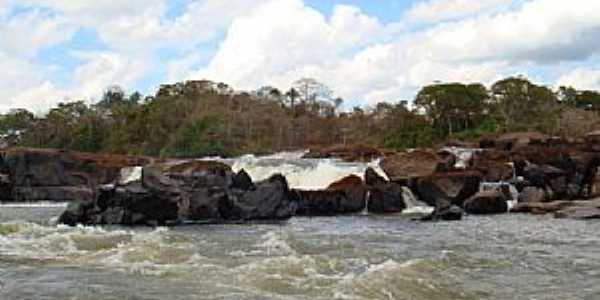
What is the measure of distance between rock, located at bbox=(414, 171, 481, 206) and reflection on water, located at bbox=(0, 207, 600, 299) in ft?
33.2

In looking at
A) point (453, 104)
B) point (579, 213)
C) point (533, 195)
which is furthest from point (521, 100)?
point (579, 213)

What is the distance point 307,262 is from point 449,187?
24691 mm

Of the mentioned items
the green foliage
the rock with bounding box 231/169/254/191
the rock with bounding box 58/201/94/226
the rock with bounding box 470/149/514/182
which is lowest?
the rock with bounding box 58/201/94/226

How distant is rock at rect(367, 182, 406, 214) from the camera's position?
43625 mm

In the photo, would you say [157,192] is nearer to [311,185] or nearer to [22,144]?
[311,185]

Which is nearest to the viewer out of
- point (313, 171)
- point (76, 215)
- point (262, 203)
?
point (76, 215)

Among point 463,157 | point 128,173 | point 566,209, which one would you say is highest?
point 463,157

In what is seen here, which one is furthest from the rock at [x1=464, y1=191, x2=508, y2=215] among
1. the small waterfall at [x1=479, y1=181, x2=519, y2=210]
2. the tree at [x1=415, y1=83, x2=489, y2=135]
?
the tree at [x1=415, y1=83, x2=489, y2=135]

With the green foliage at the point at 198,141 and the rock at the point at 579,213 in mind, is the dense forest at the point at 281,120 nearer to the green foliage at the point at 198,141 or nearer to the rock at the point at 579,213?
the green foliage at the point at 198,141

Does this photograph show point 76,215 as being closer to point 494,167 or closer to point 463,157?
point 494,167

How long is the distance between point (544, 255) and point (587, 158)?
88.2ft

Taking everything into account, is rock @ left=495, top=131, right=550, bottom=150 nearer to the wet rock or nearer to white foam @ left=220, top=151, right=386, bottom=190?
white foam @ left=220, top=151, right=386, bottom=190

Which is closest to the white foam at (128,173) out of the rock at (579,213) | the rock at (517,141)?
the rock at (517,141)

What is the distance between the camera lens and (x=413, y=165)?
4859cm
